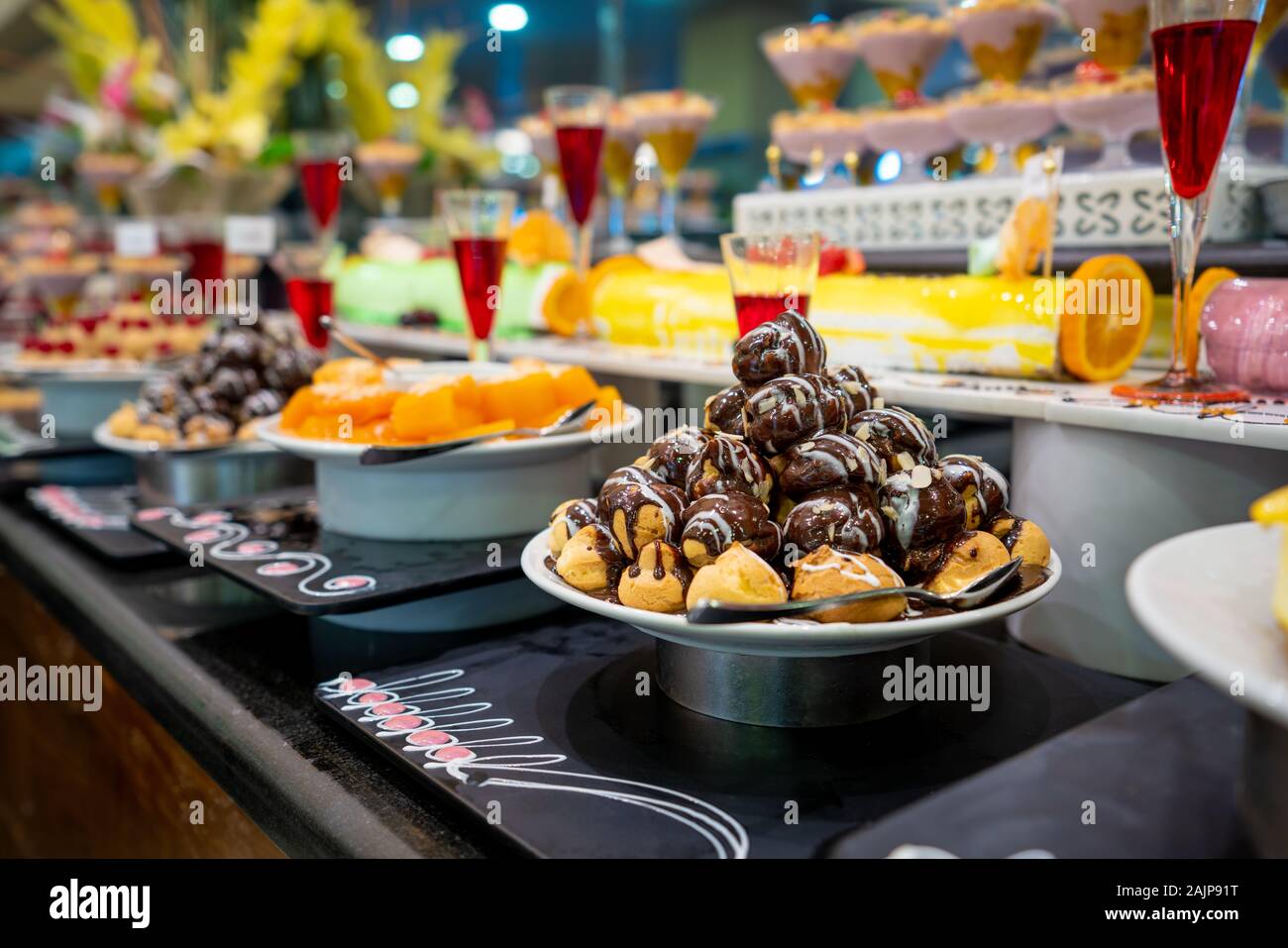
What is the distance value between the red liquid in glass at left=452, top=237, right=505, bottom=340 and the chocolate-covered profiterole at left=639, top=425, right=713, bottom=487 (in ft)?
2.68

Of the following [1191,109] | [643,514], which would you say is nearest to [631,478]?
[643,514]

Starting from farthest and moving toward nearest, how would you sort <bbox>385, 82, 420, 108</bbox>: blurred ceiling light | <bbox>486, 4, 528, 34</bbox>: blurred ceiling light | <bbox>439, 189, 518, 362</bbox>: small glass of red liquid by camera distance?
1. <bbox>486, 4, 528, 34</bbox>: blurred ceiling light
2. <bbox>385, 82, 420, 108</bbox>: blurred ceiling light
3. <bbox>439, 189, 518, 362</bbox>: small glass of red liquid

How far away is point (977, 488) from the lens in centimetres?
94

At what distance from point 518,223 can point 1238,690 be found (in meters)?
1.76

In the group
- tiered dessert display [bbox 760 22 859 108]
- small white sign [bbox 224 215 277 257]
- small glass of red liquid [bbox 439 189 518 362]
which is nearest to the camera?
small glass of red liquid [bbox 439 189 518 362]

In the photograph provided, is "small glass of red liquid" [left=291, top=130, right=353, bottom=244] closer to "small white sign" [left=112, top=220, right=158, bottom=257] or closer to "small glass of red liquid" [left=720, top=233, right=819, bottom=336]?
"small white sign" [left=112, top=220, right=158, bottom=257]

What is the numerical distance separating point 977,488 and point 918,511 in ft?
0.26

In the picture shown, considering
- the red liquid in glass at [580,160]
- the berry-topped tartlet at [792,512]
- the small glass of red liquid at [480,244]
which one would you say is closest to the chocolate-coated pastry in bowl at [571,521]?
the berry-topped tartlet at [792,512]

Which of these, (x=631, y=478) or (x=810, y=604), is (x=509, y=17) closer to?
(x=631, y=478)

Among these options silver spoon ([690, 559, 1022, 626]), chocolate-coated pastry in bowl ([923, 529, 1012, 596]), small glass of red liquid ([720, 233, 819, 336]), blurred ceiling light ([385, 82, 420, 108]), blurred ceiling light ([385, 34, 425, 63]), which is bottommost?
silver spoon ([690, 559, 1022, 626])

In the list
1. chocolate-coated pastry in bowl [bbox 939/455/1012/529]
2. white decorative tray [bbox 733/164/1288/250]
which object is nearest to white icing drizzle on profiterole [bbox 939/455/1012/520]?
chocolate-coated pastry in bowl [bbox 939/455/1012/529]

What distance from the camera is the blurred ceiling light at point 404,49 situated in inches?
175

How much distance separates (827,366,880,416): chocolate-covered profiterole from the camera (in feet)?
3.26
